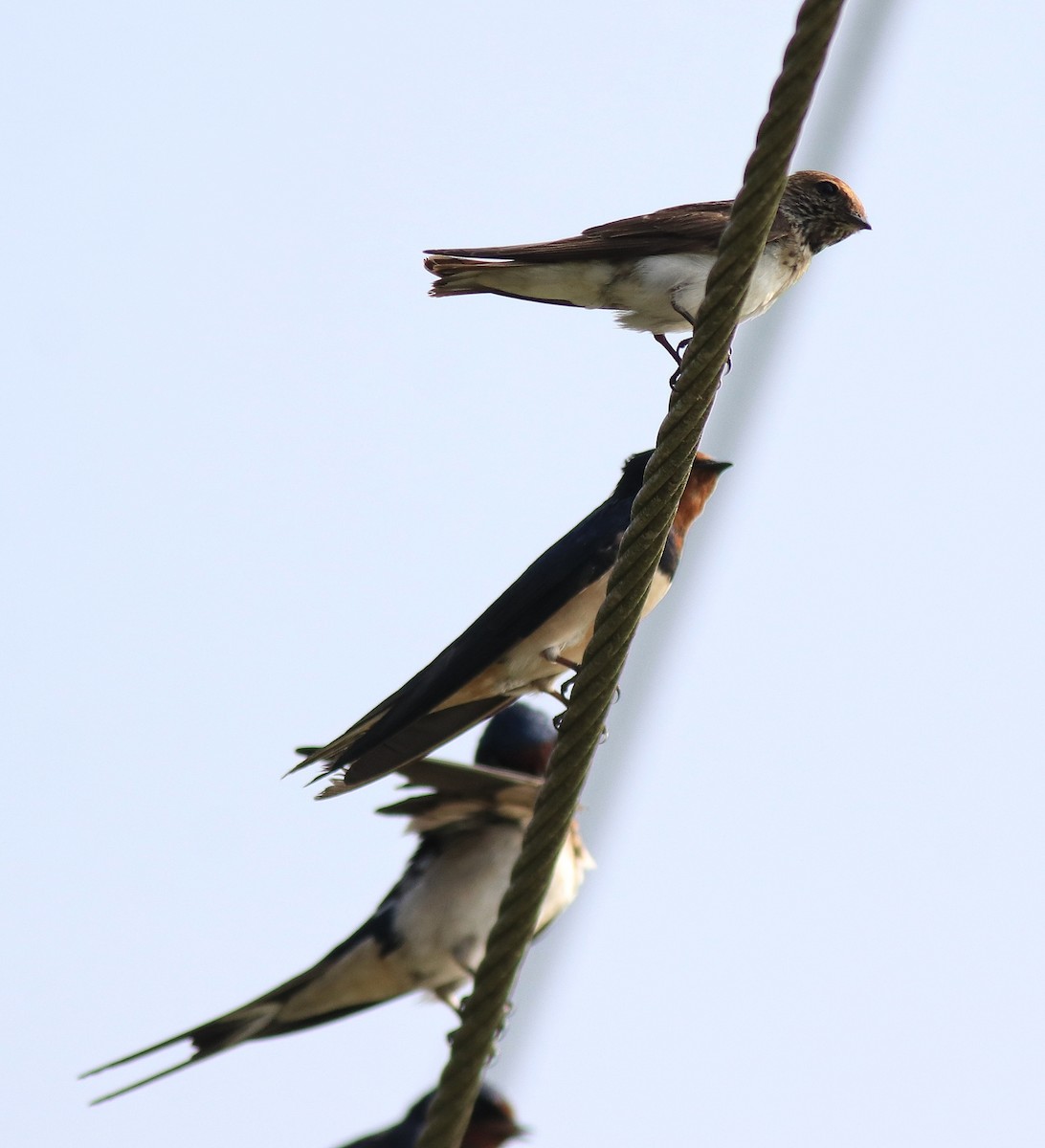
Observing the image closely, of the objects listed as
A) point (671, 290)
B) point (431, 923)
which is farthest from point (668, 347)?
point (431, 923)

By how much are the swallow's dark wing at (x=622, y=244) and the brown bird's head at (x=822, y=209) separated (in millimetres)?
406

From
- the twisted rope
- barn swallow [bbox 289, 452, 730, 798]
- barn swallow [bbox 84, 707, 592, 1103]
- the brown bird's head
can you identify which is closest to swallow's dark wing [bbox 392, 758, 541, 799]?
barn swallow [bbox 84, 707, 592, 1103]

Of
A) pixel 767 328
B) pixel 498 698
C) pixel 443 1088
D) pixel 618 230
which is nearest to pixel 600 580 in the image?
pixel 498 698

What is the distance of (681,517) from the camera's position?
4.14 m

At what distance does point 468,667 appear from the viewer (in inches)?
143

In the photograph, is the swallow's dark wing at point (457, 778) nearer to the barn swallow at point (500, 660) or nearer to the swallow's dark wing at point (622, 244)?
the barn swallow at point (500, 660)

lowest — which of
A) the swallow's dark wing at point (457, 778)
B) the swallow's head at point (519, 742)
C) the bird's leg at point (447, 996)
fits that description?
the bird's leg at point (447, 996)

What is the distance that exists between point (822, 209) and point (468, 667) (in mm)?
1427

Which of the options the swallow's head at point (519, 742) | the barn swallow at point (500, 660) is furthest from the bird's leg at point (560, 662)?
the swallow's head at point (519, 742)

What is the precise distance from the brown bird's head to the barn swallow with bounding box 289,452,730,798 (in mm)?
840

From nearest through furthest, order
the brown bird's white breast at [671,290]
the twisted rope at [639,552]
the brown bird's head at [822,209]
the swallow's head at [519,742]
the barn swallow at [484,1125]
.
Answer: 1. the twisted rope at [639,552]
2. the brown bird's white breast at [671,290]
3. the brown bird's head at [822,209]
4. the barn swallow at [484,1125]
5. the swallow's head at [519,742]

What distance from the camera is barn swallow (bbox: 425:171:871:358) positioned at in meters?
3.67

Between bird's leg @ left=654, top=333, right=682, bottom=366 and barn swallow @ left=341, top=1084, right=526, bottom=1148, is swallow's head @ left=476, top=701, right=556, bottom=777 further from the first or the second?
bird's leg @ left=654, top=333, right=682, bottom=366

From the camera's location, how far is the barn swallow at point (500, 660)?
3.53 m
